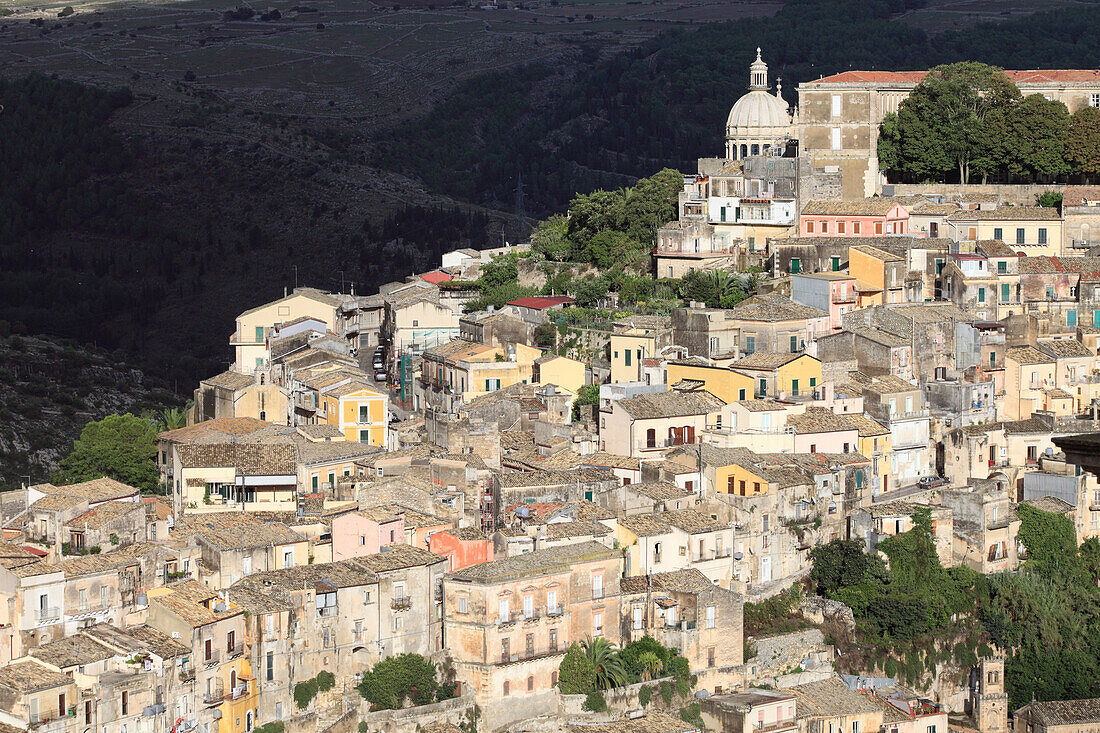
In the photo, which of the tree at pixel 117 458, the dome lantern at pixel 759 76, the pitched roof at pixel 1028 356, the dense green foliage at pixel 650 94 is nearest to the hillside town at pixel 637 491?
the pitched roof at pixel 1028 356

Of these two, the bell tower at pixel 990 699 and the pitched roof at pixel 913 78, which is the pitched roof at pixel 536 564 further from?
the pitched roof at pixel 913 78

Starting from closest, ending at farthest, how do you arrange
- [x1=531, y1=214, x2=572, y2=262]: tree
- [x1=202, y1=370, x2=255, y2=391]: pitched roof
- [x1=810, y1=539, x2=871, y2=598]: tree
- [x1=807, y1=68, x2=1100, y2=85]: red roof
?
[x1=810, y1=539, x2=871, y2=598]: tree
[x1=202, y1=370, x2=255, y2=391]: pitched roof
[x1=531, y1=214, x2=572, y2=262]: tree
[x1=807, y1=68, x2=1100, y2=85]: red roof

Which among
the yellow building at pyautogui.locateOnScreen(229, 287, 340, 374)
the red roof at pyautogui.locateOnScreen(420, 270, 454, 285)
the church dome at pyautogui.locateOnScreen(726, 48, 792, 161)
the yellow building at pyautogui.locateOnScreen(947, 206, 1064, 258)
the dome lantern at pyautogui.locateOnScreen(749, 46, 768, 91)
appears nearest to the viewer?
the yellow building at pyautogui.locateOnScreen(947, 206, 1064, 258)

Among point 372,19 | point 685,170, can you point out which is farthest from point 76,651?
point 372,19

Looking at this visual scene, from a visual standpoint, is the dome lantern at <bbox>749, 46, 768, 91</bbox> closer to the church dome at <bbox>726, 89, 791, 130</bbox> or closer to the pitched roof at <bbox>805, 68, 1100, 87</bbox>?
the church dome at <bbox>726, 89, 791, 130</bbox>

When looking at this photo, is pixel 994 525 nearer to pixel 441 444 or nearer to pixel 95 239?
pixel 441 444

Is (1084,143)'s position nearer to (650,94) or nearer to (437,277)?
(437,277)

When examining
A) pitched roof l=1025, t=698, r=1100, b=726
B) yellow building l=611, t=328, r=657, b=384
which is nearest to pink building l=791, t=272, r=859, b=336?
Answer: yellow building l=611, t=328, r=657, b=384
